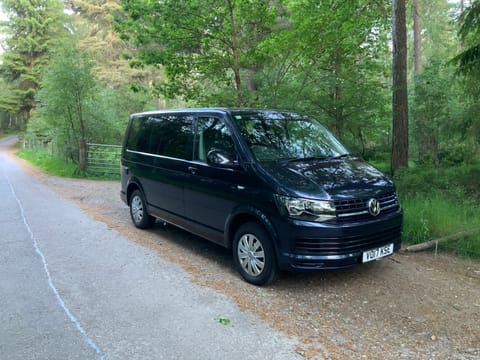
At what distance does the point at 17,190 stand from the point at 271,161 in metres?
10.7

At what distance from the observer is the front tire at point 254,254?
4504mm

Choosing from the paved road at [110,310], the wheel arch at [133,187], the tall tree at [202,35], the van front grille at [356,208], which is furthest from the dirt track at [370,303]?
the tall tree at [202,35]

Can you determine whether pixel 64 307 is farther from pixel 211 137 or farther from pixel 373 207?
pixel 373 207

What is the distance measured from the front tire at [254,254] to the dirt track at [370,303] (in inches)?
5.4

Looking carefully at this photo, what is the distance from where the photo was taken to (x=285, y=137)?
540 centimetres

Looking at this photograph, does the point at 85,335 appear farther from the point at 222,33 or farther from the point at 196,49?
the point at 196,49

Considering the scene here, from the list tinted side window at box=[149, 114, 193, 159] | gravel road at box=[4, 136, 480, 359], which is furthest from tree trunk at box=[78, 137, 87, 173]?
gravel road at box=[4, 136, 480, 359]

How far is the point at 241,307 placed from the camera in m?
4.16

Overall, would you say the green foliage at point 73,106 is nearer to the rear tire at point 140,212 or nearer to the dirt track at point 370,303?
the rear tire at point 140,212

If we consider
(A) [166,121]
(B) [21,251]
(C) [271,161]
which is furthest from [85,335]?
(A) [166,121]

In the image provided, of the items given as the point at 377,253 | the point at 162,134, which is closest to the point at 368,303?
the point at 377,253

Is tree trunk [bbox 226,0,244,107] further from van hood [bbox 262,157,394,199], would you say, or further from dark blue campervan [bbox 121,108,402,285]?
van hood [bbox 262,157,394,199]

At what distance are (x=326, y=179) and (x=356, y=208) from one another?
1.49ft

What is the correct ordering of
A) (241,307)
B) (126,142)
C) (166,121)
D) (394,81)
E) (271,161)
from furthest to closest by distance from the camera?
(394,81), (126,142), (166,121), (271,161), (241,307)
